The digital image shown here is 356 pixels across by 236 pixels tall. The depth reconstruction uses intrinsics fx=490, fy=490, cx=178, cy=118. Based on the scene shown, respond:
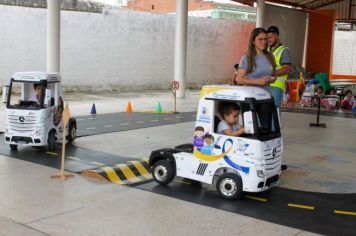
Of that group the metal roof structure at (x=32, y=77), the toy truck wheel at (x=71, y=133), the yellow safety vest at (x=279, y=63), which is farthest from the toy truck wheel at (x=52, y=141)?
the yellow safety vest at (x=279, y=63)

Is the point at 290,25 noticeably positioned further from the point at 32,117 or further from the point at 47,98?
the point at 32,117

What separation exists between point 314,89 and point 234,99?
551 inches

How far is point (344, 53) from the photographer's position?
4309cm

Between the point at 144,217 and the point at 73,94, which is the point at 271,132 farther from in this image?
the point at 73,94

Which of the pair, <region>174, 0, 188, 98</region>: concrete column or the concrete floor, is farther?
<region>174, 0, 188, 98</region>: concrete column

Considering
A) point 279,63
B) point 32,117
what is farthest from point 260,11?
point 32,117

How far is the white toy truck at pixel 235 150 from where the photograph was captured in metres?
6.18

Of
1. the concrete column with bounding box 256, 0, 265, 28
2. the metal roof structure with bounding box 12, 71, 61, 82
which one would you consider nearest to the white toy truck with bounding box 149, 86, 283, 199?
the metal roof structure with bounding box 12, 71, 61, 82

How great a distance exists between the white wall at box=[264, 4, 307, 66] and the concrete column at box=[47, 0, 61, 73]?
20750 mm

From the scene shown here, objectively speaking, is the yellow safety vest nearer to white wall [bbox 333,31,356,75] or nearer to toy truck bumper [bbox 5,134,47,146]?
toy truck bumper [bbox 5,134,47,146]

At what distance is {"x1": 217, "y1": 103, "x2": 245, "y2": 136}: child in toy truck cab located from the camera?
21.1 feet

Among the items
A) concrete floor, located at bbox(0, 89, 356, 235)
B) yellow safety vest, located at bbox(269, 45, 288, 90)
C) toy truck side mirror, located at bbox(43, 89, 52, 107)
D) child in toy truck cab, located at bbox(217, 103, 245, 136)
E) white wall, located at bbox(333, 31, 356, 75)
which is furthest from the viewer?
white wall, located at bbox(333, 31, 356, 75)

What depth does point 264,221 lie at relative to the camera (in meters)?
5.59

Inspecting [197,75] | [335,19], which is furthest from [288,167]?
[335,19]
